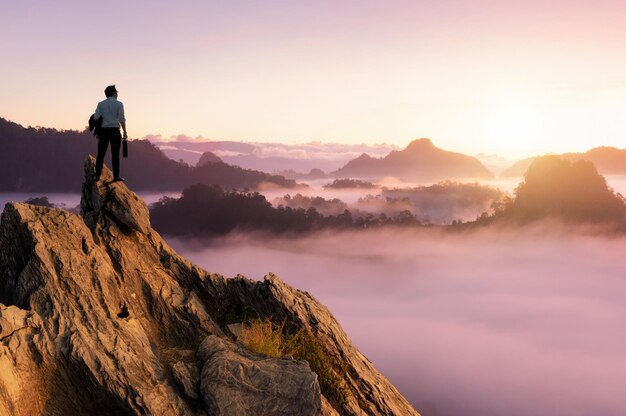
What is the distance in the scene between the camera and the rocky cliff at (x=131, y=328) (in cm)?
1252

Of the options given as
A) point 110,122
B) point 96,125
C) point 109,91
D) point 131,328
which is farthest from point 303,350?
point 109,91

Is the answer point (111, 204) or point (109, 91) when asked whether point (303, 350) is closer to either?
point (111, 204)

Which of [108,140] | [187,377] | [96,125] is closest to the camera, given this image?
[187,377]

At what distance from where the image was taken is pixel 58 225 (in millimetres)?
16844

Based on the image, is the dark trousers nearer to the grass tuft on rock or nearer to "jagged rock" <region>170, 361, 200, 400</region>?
the grass tuft on rock

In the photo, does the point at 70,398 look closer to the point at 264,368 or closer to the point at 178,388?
the point at 178,388

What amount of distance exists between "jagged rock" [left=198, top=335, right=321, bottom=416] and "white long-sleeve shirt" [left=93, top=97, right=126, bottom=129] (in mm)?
10856

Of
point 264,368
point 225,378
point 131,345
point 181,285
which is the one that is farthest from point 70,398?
point 181,285

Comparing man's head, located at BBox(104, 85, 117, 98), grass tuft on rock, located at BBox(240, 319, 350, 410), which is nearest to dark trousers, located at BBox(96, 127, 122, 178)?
man's head, located at BBox(104, 85, 117, 98)

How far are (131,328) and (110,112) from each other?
922 centimetres

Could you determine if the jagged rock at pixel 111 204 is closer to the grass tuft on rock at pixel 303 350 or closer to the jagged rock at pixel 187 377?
the grass tuft on rock at pixel 303 350

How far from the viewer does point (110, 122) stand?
64.6 ft

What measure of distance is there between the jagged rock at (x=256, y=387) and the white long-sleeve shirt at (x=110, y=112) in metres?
10.9

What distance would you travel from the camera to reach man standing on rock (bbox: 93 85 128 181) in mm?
19531
